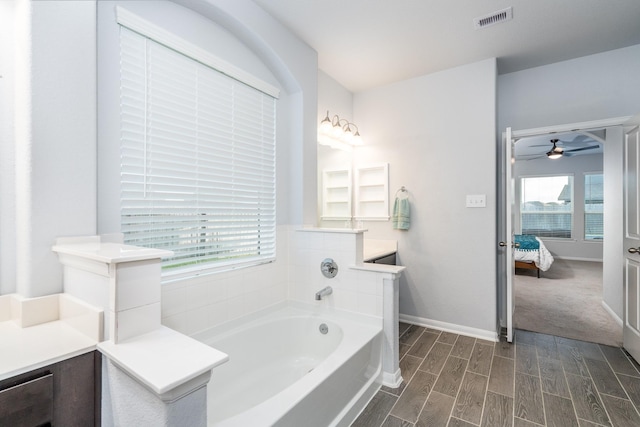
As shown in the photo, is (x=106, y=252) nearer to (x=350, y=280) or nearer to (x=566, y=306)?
(x=350, y=280)

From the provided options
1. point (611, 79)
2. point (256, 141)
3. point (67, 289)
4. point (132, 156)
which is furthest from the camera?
point (611, 79)

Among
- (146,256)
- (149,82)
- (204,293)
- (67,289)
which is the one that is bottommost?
(204,293)

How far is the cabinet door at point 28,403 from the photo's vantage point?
85 centimetres

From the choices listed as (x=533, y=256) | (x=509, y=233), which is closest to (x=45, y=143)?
(x=509, y=233)

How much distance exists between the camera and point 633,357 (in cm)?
236

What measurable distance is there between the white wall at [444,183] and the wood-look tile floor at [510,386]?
0.48 metres

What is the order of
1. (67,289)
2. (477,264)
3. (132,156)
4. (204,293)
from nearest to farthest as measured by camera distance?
(67,289) → (132,156) → (204,293) → (477,264)

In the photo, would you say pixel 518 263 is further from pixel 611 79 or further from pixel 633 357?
pixel 611 79

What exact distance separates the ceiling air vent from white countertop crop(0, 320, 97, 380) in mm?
3101

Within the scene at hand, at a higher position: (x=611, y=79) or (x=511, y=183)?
(x=611, y=79)

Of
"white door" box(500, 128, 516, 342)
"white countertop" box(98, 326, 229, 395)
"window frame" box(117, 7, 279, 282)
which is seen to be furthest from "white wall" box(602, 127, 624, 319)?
"white countertop" box(98, 326, 229, 395)

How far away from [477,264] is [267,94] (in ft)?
8.32

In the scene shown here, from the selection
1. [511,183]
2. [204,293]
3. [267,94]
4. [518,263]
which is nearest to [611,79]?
[511,183]

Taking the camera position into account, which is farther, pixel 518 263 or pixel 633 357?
pixel 518 263
